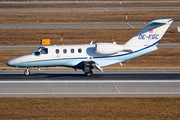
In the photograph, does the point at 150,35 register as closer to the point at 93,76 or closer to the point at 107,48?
the point at 107,48

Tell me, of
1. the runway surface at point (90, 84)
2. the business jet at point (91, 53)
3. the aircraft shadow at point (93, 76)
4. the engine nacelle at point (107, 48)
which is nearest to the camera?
the runway surface at point (90, 84)

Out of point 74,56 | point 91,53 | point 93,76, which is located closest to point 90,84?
point 93,76

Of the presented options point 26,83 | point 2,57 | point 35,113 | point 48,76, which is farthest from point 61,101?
point 2,57

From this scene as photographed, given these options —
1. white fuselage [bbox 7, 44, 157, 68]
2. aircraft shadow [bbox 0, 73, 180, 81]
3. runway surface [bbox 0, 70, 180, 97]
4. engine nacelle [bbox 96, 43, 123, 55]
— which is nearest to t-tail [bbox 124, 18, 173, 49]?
white fuselage [bbox 7, 44, 157, 68]

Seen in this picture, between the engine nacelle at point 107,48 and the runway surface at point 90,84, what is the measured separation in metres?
1.76

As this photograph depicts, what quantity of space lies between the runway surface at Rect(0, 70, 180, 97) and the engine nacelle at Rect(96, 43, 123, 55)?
1759 mm

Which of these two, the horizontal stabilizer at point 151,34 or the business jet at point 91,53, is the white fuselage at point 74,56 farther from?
the horizontal stabilizer at point 151,34

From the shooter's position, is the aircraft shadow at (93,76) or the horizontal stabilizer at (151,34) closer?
the aircraft shadow at (93,76)

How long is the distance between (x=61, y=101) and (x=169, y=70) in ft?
45.8

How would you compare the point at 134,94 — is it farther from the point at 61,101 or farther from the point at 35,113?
the point at 35,113

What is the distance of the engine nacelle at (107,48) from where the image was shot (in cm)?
3769

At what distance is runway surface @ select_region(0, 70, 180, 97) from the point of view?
107 feet

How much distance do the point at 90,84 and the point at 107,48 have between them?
3802 millimetres

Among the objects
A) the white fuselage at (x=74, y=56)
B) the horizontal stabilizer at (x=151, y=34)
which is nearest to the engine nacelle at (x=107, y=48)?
the white fuselage at (x=74, y=56)
